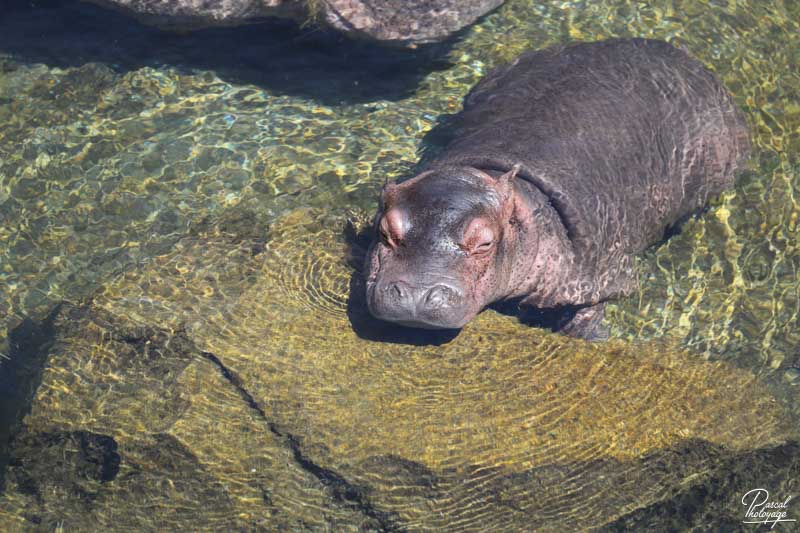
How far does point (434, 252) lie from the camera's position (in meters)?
5.76

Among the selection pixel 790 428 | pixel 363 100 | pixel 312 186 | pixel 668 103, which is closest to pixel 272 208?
pixel 312 186

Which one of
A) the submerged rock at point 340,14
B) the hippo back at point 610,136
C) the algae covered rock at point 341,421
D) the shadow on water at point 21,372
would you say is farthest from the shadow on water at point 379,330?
the submerged rock at point 340,14

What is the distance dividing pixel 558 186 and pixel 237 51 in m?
4.32

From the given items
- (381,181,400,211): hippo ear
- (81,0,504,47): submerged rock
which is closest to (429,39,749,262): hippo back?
(81,0,504,47): submerged rock

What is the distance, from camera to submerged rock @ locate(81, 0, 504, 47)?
28.1 feet

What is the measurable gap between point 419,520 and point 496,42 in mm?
5973

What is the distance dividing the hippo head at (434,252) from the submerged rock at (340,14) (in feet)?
10.5

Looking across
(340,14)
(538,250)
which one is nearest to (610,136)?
(538,250)

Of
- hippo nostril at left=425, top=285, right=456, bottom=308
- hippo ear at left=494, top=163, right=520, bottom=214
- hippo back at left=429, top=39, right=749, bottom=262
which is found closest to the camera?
hippo nostril at left=425, top=285, right=456, bottom=308

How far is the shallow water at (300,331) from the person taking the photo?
Result: 19.1 feet

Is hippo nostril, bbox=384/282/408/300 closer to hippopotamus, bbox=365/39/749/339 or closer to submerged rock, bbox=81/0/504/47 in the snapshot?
hippopotamus, bbox=365/39/749/339

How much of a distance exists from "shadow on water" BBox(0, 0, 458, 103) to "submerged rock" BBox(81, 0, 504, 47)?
35cm

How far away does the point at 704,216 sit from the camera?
834cm

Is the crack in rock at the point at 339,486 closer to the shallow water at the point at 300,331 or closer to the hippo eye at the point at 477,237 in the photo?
the shallow water at the point at 300,331
